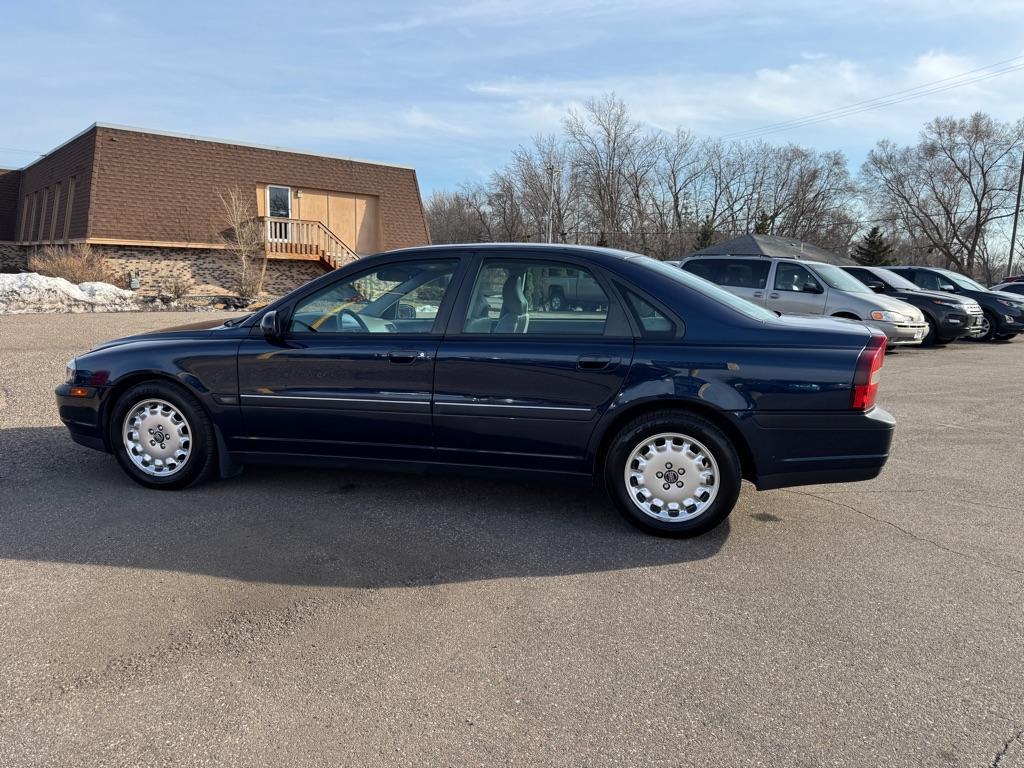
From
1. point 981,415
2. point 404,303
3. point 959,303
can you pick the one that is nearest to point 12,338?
point 404,303

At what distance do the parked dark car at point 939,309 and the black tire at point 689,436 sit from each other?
12.2 metres

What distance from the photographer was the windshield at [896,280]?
15375 millimetres

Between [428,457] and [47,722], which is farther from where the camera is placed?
[428,457]

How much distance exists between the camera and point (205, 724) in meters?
2.50

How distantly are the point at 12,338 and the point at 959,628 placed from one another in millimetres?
13437

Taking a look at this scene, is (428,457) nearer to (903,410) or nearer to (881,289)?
(903,410)

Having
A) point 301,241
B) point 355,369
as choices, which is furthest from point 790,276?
point 301,241

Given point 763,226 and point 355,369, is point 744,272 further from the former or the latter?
point 763,226

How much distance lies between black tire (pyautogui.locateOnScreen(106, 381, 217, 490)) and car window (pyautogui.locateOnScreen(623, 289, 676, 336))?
2.81 m

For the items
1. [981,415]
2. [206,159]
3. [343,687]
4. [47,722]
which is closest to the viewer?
[47,722]

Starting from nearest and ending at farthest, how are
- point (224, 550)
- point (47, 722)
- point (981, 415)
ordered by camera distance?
1. point (47, 722)
2. point (224, 550)
3. point (981, 415)

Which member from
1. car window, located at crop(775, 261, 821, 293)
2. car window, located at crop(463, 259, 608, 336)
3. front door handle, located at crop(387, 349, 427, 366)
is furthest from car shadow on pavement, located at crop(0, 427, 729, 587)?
car window, located at crop(775, 261, 821, 293)

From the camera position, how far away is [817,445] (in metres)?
3.97

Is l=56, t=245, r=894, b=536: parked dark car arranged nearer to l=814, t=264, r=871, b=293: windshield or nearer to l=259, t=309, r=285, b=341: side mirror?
l=259, t=309, r=285, b=341: side mirror
